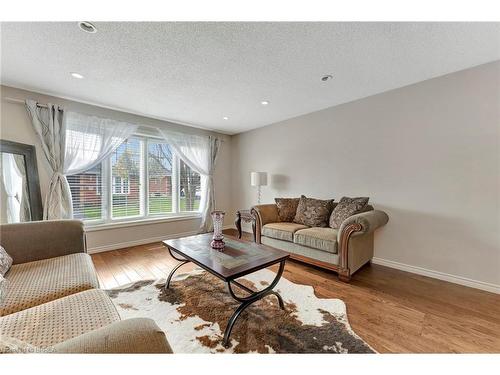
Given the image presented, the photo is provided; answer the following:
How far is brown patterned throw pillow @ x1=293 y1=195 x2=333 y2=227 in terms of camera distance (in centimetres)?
291

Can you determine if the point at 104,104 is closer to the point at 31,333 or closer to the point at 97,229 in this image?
the point at 97,229

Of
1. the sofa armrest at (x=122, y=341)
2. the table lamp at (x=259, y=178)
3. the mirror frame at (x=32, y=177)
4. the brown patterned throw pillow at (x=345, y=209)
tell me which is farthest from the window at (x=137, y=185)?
the sofa armrest at (x=122, y=341)

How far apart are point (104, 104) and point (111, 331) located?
3.44m

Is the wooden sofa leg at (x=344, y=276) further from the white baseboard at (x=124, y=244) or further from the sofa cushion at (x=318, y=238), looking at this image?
the white baseboard at (x=124, y=244)

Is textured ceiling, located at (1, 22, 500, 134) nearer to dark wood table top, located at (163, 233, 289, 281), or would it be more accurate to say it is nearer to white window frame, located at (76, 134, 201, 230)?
white window frame, located at (76, 134, 201, 230)

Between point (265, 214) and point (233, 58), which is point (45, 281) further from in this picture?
point (265, 214)

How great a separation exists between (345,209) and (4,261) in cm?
318

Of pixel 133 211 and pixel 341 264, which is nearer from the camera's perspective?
pixel 341 264

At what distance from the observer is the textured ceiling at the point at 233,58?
62.4 inches

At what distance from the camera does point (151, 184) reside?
3859mm

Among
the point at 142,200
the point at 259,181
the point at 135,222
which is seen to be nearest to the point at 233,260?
the point at 259,181

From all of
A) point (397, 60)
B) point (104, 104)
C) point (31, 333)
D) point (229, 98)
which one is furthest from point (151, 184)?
point (397, 60)

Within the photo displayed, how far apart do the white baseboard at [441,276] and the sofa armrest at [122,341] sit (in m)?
2.92

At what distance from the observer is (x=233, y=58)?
1928 mm
